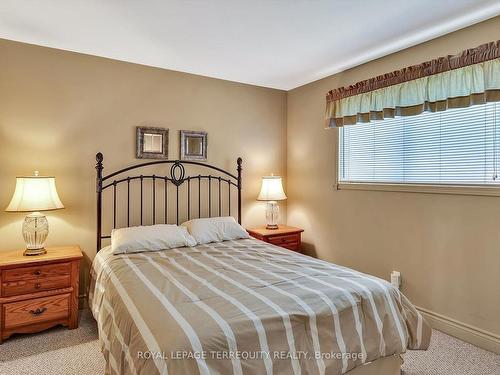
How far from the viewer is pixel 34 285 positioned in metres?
2.49

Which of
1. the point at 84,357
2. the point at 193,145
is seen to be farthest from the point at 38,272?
the point at 193,145

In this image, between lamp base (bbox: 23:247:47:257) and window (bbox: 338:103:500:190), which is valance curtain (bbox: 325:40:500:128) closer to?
window (bbox: 338:103:500:190)

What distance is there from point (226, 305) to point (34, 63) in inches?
110

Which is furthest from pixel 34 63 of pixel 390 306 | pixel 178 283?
pixel 390 306

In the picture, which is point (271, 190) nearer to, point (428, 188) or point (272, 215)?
point (272, 215)

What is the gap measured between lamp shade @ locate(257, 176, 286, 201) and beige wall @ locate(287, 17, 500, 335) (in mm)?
394

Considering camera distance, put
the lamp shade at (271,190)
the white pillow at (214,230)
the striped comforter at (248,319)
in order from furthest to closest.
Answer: the lamp shade at (271,190), the white pillow at (214,230), the striped comforter at (248,319)

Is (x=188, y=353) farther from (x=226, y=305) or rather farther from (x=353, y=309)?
(x=353, y=309)

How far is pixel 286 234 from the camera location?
370 cm

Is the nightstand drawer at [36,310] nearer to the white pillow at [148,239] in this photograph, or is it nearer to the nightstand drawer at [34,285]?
the nightstand drawer at [34,285]

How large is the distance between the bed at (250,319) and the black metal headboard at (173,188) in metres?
0.96

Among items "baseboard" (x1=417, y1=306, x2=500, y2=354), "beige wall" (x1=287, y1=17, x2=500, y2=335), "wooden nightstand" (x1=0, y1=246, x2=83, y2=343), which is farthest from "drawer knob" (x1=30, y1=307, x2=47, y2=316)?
"baseboard" (x1=417, y1=306, x2=500, y2=354)

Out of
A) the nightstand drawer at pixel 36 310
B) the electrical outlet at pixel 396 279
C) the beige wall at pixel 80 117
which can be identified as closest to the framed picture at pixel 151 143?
the beige wall at pixel 80 117

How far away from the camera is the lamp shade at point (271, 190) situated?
3781mm
